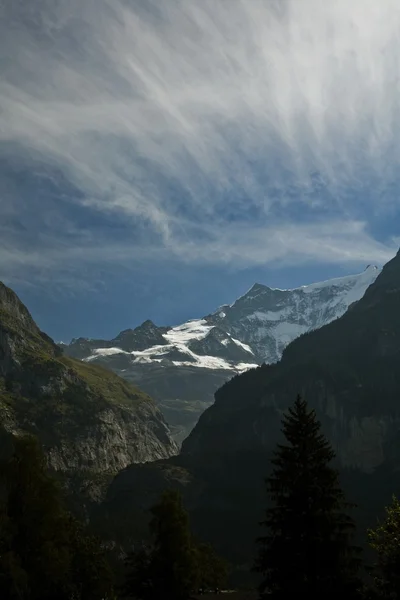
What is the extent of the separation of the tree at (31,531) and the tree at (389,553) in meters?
29.4

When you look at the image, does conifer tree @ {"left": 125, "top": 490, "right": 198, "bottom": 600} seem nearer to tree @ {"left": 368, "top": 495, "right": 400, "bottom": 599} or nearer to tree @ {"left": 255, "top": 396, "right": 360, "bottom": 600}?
tree @ {"left": 255, "top": 396, "right": 360, "bottom": 600}

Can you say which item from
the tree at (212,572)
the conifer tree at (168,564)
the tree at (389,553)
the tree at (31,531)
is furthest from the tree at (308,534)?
the tree at (212,572)

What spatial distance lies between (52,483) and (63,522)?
398 cm

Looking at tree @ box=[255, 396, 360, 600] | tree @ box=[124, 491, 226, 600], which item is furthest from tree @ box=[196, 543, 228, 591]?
tree @ box=[255, 396, 360, 600]

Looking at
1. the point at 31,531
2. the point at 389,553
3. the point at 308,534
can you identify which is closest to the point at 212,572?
the point at 31,531

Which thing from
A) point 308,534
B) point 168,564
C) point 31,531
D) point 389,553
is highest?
point 308,534

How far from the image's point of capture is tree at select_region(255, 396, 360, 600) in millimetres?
46750

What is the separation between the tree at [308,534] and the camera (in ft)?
153

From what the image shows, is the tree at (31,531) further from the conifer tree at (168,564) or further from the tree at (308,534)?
the tree at (308,534)

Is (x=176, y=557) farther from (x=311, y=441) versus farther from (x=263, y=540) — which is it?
(x=311, y=441)

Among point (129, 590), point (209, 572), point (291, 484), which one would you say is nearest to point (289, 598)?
point (291, 484)

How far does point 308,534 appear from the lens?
4806cm

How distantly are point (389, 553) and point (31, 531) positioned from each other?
33077mm

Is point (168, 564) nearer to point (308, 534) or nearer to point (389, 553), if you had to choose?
point (308, 534)
